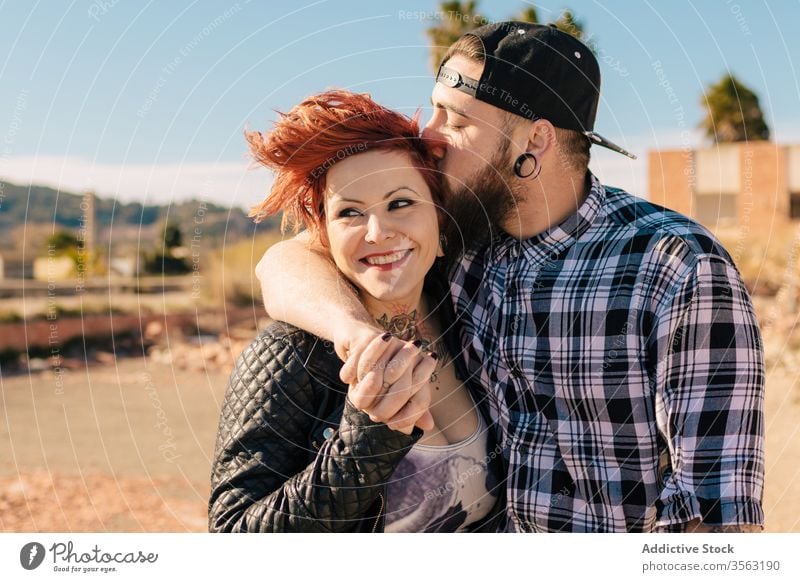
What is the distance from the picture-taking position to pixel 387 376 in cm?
182

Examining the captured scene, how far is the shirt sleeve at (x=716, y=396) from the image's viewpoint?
2.04 meters

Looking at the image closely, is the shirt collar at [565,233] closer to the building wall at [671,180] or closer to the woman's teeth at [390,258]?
the woman's teeth at [390,258]

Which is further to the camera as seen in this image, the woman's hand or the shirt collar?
the shirt collar

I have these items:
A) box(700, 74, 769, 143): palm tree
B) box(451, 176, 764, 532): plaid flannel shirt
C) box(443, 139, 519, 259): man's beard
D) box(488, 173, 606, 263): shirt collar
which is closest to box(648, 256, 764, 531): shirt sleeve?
box(451, 176, 764, 532): plaid flannel shirt

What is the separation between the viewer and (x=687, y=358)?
2.06 metres

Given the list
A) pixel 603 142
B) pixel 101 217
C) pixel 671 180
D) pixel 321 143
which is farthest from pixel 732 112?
pixel 321 143

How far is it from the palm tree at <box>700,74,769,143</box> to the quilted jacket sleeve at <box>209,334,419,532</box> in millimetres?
25660

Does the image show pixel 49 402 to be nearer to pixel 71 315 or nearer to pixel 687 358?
pixel 71 315

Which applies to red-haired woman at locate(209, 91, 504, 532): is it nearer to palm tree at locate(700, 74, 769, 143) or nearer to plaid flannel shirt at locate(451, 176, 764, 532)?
plaid flannel shirt at locate(451, 176, 764, 532)

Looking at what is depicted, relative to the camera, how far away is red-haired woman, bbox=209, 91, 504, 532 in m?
2.03

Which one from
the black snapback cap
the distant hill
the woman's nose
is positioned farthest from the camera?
the distant hill

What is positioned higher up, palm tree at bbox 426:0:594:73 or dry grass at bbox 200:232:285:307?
palm tree at bbox 426:0:594:73
